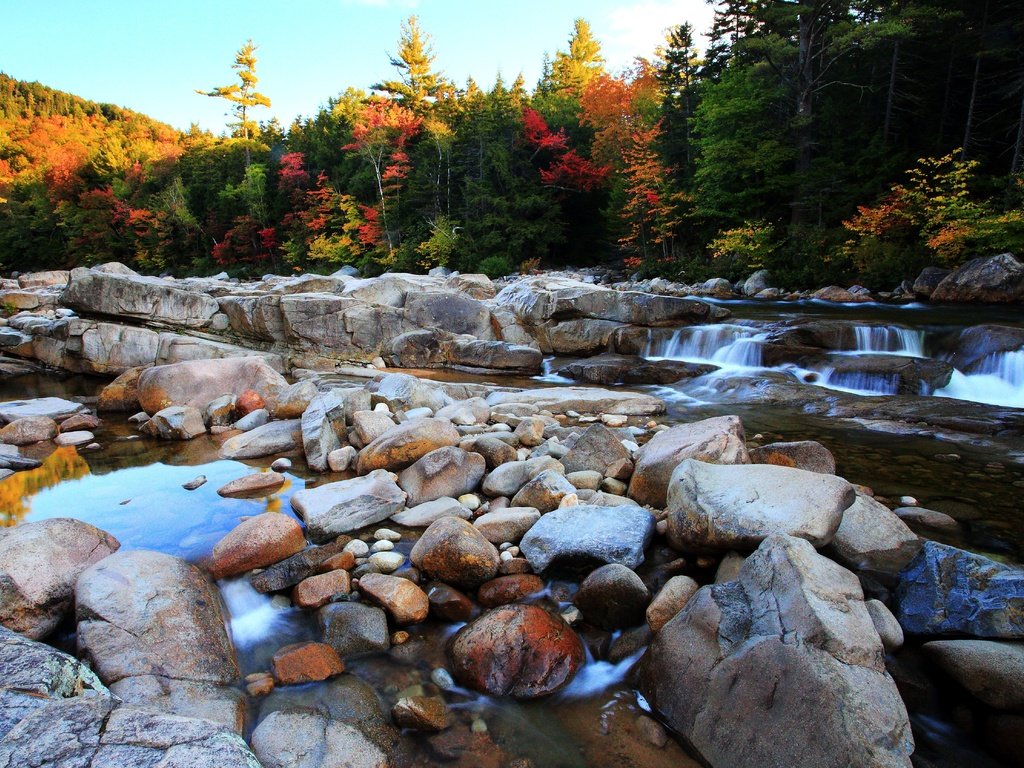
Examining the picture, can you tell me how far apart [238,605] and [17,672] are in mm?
1451

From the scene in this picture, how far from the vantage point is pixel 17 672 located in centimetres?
188

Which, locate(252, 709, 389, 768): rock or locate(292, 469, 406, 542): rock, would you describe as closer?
locate(252, 709, 389, 768): rock

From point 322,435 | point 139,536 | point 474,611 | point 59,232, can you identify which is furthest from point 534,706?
point 59,232

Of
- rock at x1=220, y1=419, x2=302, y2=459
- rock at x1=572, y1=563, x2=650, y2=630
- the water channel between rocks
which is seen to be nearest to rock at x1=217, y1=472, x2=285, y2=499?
the water channel between rocks

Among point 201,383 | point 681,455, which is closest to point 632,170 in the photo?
point 201,383

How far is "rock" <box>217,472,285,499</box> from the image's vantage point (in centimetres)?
495

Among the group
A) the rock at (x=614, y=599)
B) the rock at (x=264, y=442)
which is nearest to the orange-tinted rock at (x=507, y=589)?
the rock at (x=614, y=599)

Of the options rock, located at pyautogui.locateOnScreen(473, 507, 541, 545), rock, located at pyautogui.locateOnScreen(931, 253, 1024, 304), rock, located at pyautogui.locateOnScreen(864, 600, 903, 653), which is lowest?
rock, located at pyautogui.locateOnScreen(473, 507, 541, 545)

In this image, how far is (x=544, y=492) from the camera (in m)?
4.14

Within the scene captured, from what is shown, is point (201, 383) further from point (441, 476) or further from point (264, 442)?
point (441, 476)

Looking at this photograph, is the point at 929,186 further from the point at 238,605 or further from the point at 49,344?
the point at 49,344

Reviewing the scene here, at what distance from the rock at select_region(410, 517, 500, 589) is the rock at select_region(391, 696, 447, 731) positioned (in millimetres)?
907

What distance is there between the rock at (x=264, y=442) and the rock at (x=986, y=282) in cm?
1564

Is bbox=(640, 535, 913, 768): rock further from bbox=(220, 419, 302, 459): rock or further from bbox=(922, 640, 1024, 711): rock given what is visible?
bbox=(220, 419, 302, 459): rock
